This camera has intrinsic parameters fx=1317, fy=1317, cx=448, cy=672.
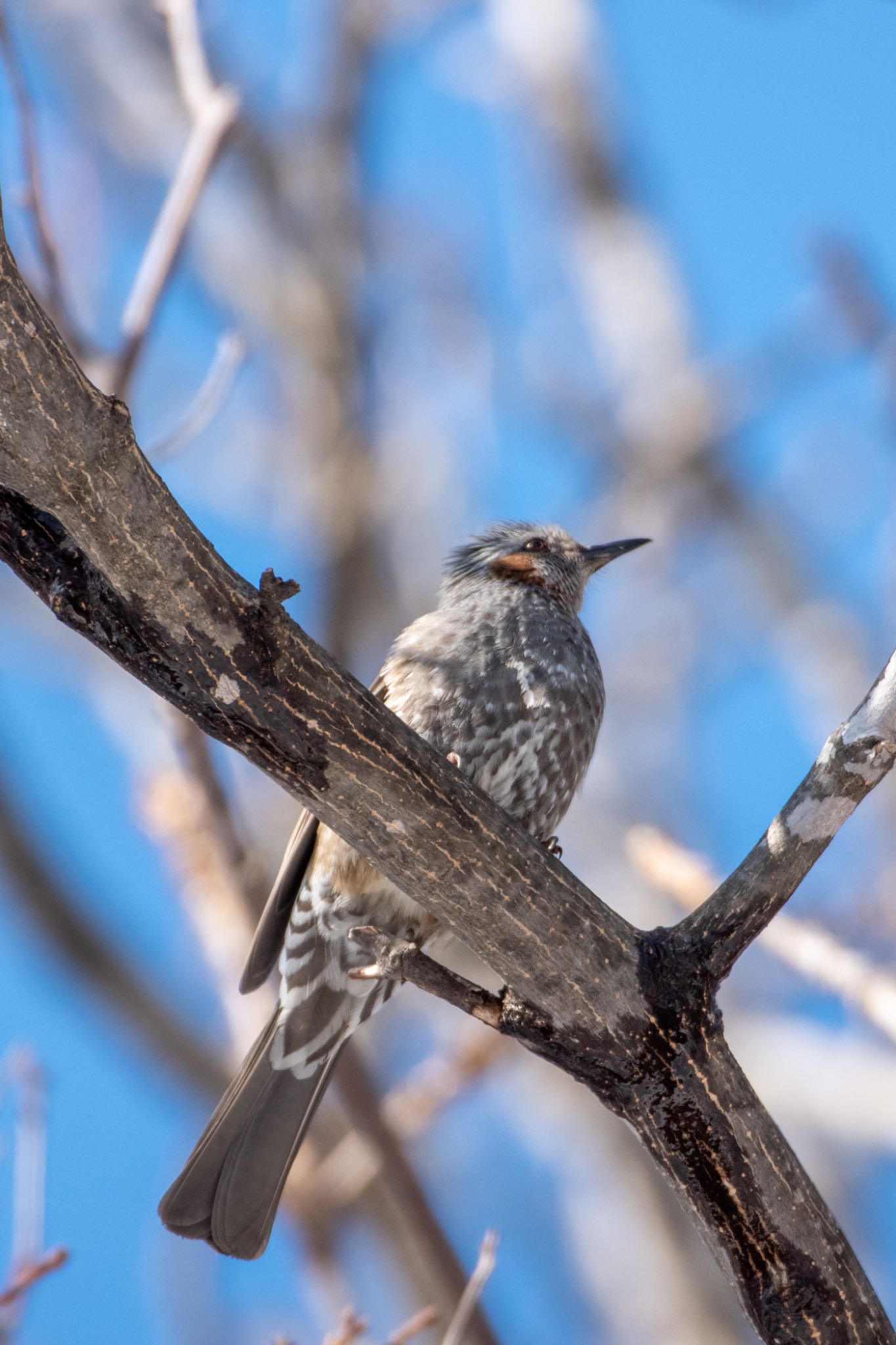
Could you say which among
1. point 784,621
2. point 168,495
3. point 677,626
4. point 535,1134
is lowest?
point 168,495

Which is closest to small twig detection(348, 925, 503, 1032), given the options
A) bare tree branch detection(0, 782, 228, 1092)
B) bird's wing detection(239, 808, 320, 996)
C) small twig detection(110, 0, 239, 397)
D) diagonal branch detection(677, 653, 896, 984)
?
diagonal branch detection(677, 653, 896, 984)

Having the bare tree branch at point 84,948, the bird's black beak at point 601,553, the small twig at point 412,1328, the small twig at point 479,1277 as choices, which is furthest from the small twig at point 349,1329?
the bare tree branch at point 84,948

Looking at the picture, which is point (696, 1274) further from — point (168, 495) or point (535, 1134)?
point (168, 495)

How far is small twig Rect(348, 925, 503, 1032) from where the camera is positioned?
2.33m

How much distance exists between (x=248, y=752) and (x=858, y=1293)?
1.42 m

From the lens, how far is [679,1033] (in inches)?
→ 92.3

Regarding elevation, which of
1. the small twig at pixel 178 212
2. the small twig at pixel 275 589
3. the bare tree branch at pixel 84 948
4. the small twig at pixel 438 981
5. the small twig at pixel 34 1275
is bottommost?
the small twig at pixel 34 1275

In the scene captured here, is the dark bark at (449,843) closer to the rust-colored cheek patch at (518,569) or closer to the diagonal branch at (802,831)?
the diagonal branch at (802,831)

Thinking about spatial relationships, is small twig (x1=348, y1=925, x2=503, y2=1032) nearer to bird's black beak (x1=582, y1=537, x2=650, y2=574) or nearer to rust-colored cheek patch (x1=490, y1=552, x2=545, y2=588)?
rust-colored cheek patch (x1=490, y1=552, x2=545, y2=588)

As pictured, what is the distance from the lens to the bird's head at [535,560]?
4.39m

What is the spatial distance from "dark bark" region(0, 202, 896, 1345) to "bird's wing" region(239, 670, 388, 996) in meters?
1.13

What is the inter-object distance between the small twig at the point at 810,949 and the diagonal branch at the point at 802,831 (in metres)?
0.82

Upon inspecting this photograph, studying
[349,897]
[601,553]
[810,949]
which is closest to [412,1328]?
[349,897]

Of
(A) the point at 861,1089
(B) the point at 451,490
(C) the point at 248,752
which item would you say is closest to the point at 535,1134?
(A) the point at 861,1089
